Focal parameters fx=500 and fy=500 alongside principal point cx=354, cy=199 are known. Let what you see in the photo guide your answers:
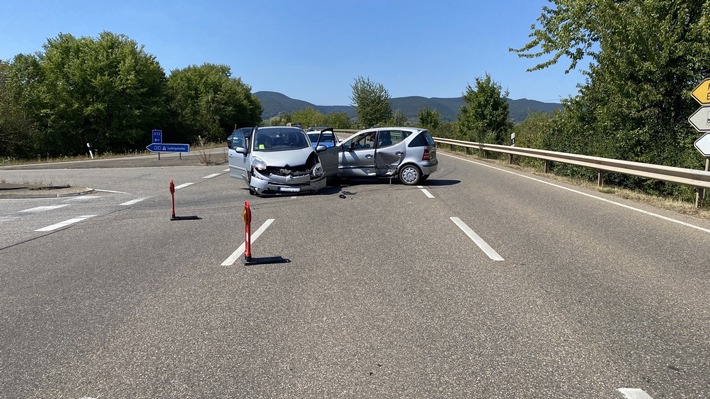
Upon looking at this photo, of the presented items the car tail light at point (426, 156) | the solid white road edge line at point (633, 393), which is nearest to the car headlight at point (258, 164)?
the car tail light at point (426, 156)

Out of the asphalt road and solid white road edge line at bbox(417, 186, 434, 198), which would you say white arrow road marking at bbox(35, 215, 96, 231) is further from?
solid white road edge line at bbox(417, 186, 434, 198)

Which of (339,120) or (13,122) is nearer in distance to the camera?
(13,122)

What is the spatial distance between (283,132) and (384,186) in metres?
3.38

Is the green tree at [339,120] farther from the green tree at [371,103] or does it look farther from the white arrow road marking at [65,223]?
the white arrow road marking at [65,223]

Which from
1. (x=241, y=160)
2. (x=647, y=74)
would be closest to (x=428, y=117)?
(x=647, y=74)

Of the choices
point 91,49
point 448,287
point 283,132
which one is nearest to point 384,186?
point 283,132

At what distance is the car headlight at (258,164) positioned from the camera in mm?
12643

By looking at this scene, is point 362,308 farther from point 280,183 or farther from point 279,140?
point 279,140

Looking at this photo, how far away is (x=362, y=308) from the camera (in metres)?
4.65

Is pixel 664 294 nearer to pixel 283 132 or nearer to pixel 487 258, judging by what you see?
pixel 487 258

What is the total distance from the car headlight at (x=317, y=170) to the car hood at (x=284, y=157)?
1.11 feet

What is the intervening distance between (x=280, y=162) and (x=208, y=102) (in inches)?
2809

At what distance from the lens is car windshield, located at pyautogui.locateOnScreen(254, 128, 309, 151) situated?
1352 centimetres

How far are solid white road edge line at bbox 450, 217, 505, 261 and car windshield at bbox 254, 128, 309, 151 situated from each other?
5.84m
